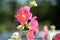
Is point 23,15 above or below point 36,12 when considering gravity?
below

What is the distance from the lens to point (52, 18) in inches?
139

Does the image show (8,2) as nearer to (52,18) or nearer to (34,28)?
(52,18)

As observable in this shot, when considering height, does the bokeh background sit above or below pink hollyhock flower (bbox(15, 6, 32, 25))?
above

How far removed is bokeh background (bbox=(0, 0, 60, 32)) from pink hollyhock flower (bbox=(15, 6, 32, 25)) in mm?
2122

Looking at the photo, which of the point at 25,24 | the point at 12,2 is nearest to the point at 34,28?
the point at 25,24

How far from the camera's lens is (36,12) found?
3.11 meters

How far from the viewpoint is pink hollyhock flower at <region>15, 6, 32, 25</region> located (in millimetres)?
637

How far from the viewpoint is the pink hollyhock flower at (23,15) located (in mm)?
637

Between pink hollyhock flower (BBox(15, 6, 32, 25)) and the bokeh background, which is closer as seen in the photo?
pink hollyhock flower (BBox(15, 6, 32, 25))

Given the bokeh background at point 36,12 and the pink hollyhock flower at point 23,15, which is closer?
the pink hollyhock flower at point 23,15

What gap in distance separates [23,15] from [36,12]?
8.10ft

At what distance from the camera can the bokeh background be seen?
9.73ft

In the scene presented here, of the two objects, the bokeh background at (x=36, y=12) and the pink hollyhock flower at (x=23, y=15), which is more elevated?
the bokeh background at (x=36, y=12)

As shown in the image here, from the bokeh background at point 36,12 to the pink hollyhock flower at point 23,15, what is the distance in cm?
212
